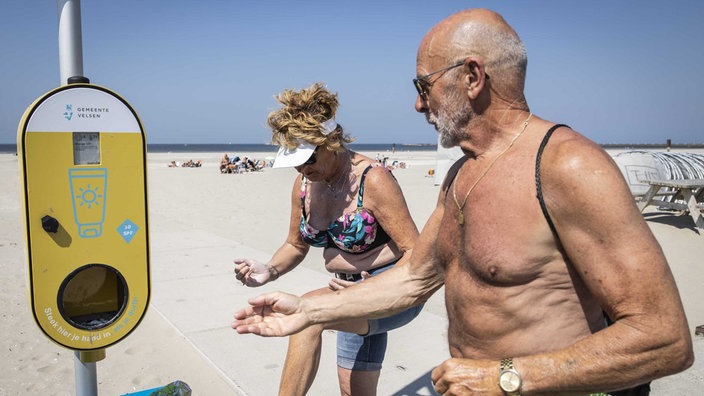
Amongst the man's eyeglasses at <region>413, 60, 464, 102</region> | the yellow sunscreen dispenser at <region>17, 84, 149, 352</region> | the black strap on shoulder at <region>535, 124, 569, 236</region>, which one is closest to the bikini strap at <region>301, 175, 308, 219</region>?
the yellow sunscreen dispenser at <region>17, 84, 149, 352</region>

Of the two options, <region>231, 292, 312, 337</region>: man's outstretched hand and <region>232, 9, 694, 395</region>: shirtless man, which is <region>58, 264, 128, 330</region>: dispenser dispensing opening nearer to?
<region>231, 292, 312, 337</region>: man's outstretched hand

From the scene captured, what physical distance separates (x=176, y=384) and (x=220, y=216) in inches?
348

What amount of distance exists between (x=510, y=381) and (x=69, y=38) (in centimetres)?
220

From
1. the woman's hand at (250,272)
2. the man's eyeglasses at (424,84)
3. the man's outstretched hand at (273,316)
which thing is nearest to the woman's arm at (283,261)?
the woman's hand at (250,272)

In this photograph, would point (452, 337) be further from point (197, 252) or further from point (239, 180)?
point (239, 180)

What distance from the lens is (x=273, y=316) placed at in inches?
87.0

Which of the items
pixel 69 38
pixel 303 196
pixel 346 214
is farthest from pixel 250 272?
pixel 69 38

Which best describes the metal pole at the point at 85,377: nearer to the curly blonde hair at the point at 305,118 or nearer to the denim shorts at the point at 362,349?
the denim shorts at the point at 362,349

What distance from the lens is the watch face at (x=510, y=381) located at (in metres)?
1.41

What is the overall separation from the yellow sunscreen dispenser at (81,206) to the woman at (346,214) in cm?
68

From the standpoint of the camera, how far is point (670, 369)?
4.35 feet

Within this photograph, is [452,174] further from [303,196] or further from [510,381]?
Answer: [303,196]

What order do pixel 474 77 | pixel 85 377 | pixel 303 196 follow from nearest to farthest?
pixel 474 77 < pixel 85 377 < pixel 303 196

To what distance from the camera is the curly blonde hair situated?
9.20ft
